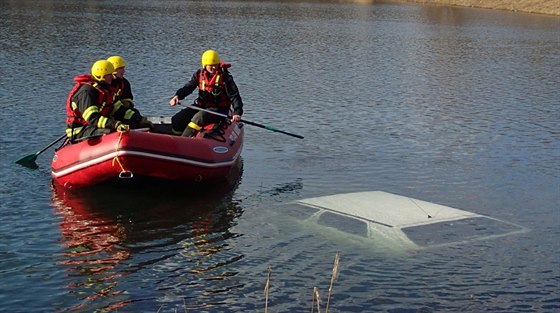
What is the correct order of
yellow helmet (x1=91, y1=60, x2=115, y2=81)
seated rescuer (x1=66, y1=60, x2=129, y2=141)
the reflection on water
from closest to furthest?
the reflection on water < seated rescuer (x1=66, y1=60, x2=129, y2=141) < yellow helmet (x1=91, y1=60, x2=115, y2=81)

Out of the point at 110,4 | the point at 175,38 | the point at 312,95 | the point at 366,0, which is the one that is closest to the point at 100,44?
the point at 175,38

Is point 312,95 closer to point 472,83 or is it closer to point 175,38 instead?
point 472,83

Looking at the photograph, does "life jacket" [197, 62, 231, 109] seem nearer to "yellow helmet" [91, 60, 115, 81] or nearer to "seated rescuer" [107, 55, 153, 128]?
"seated rescuer" [107, 55, 153, 128]

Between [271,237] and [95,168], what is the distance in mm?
3076

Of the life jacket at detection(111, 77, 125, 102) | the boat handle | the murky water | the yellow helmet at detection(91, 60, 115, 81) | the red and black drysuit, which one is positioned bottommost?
the murky water

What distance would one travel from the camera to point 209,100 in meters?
15.9

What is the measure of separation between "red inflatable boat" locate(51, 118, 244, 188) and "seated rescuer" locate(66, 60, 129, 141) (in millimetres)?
212

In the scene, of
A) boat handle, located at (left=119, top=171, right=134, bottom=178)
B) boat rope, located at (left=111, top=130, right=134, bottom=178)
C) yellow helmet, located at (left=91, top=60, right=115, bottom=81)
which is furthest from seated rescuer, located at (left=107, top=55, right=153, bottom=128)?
boat handle, located at (left=119, top=171, right=134, bottom=178)

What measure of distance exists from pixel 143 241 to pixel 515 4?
57.9 metres

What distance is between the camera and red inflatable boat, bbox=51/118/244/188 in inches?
525

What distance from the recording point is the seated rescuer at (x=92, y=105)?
45.2ft

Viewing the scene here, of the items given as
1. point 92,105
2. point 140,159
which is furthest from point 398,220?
point 92,105

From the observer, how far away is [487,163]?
17422mm

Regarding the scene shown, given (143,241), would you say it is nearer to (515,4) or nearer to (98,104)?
(98,104)
